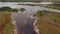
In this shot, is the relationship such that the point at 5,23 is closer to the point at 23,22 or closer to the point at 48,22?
the point at 23,22

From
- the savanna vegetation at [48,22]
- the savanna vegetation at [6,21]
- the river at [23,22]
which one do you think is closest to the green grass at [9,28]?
the savanna vegetation at [6,21]

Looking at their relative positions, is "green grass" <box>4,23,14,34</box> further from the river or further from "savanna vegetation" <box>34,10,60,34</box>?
"savanna vegetation" <box>34,10,60,34</box>

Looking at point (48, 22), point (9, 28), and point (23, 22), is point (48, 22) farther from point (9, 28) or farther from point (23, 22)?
point (9, 28)

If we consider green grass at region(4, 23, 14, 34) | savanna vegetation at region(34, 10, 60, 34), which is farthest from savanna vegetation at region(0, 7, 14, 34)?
savanna vegetation at region(34, 10, 60, 34)


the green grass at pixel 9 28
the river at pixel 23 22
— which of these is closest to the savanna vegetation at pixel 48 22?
the river at pixel 23 22

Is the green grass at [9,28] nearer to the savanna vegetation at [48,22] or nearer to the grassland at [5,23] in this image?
the grassland at [5,23]

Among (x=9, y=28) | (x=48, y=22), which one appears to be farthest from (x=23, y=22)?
(x=48, y=22)

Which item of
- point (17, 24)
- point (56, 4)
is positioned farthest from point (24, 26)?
point (56, 4)

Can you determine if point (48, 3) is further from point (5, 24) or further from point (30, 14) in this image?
point (5, 24)
